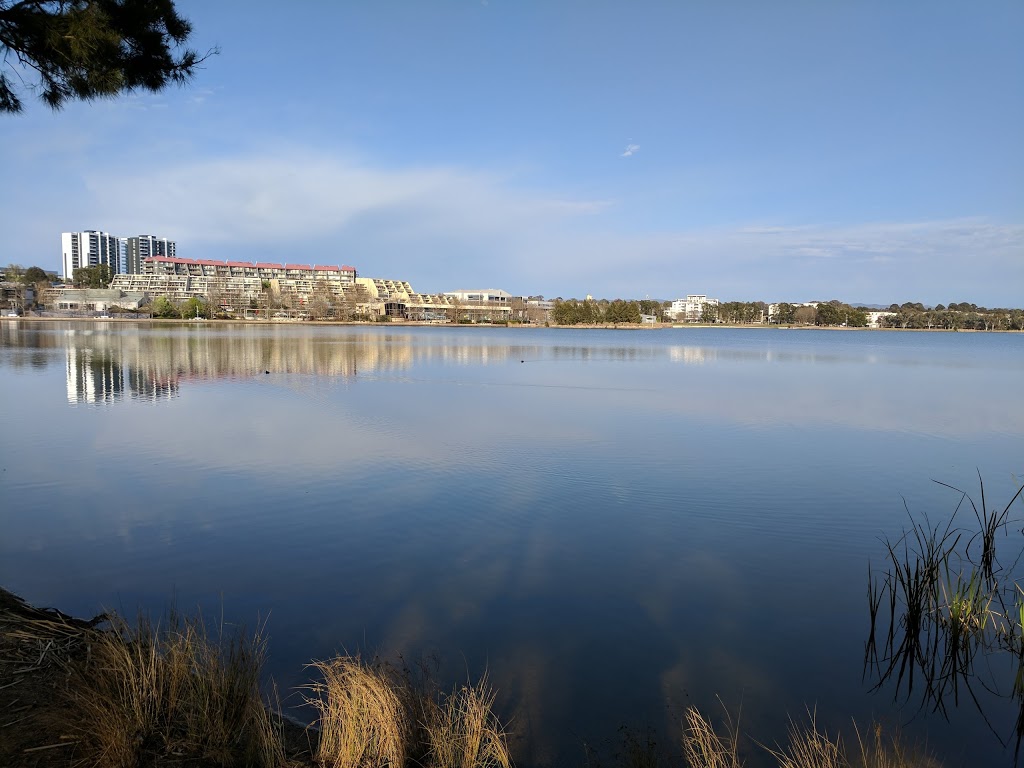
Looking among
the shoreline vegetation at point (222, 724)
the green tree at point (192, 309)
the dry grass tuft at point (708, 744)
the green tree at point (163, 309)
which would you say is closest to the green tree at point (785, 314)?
the green tree at point (192, 309)

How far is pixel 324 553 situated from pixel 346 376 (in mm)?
16378

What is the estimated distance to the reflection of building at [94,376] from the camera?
15491 millimetres

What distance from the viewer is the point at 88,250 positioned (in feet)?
575

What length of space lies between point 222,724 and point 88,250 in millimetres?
207029

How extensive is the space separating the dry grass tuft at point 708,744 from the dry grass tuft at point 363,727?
1.29 meters

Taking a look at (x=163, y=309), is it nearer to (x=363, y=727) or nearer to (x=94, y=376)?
(x=94, y=376)

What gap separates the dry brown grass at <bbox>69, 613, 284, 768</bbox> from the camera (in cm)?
273

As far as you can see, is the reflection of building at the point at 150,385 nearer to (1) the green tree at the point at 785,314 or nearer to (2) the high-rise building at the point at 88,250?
(1) the green tree at the point at 785,314

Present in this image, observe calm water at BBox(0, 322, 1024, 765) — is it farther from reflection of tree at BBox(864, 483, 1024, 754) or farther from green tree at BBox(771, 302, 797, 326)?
green tree at BBox(771, 302, 797, 326)

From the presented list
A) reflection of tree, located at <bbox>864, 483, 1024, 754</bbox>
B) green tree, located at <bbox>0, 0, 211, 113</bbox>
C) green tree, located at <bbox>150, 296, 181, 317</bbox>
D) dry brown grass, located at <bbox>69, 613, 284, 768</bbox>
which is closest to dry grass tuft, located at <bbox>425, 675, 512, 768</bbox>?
dry brown grass, located at <bbox>69, 613, 284, 768</bbox>

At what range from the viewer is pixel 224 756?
279 centimetres

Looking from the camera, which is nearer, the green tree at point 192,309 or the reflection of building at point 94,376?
the reflection of building at point 94,376

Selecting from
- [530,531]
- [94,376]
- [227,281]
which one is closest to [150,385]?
[94,376]

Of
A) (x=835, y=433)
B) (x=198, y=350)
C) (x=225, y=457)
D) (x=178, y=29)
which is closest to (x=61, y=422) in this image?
(x=225, y=457)
